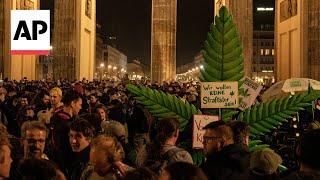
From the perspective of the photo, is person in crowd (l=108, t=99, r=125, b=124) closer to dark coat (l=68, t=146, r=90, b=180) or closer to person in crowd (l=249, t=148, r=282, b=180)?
dark coat (l=68, t=146, r=90, b=180)

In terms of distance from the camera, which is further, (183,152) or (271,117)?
(271,117)

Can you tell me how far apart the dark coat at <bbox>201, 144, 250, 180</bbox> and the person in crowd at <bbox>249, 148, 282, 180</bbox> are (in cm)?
24

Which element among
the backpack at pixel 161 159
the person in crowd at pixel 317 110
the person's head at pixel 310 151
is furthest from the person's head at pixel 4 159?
the person in crowd at pixel 317 110

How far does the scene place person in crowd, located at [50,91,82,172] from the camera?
22.9ft

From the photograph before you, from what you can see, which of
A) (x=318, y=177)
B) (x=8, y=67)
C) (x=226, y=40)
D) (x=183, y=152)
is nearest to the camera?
(x=318, y=177)

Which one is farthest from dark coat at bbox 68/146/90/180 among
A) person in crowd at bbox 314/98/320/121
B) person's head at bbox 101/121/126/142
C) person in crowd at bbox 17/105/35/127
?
person in crowd at bbox 314/98/320/121

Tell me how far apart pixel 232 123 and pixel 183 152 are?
558 mm

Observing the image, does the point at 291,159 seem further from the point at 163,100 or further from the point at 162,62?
the point at 162,62

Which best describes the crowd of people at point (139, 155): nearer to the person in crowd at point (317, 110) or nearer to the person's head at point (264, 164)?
the person's head at point (264, 164)

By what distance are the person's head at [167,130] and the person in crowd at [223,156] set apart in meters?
0.58

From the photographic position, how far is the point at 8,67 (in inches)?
1129

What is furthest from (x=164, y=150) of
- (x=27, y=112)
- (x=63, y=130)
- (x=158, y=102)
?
(x=27, y=112)

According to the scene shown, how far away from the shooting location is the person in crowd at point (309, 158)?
14.8ft

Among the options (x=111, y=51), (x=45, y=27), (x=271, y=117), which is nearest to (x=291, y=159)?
(x=271, y=117)
